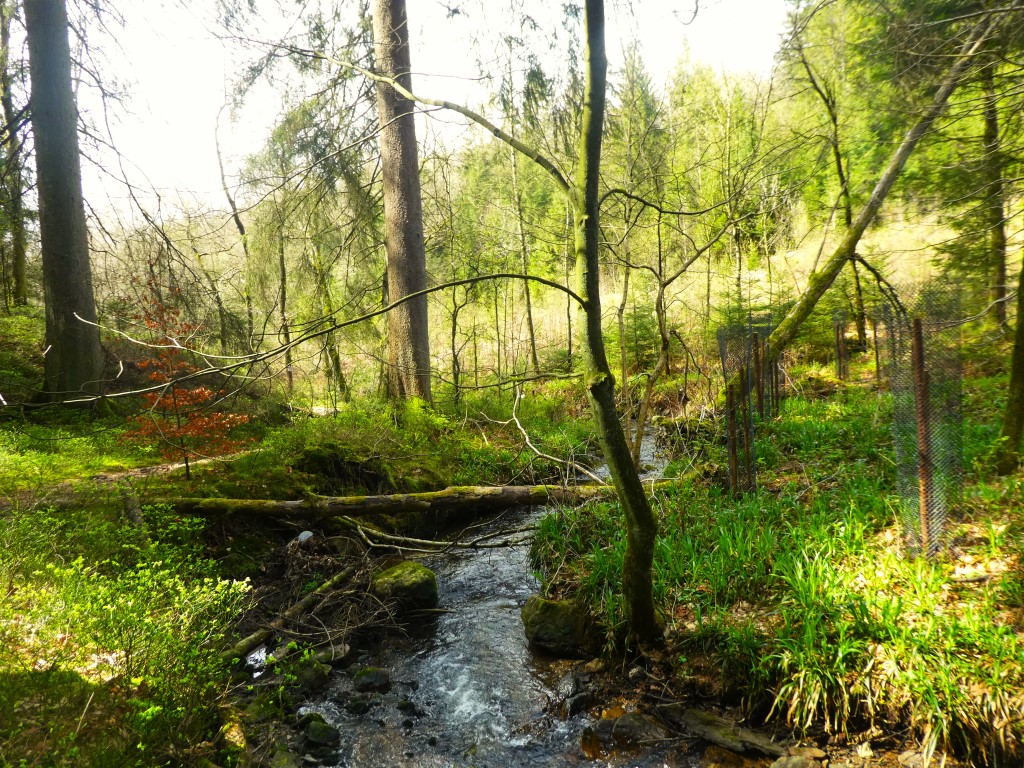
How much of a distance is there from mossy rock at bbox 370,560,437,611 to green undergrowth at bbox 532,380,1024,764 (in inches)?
45.9

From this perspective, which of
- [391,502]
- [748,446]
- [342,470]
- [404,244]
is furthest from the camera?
[404,244]

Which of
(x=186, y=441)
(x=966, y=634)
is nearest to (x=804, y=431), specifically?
(x=966, y=634)

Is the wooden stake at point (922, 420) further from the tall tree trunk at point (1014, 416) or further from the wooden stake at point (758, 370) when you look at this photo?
the wooden stake at point (758, 370)

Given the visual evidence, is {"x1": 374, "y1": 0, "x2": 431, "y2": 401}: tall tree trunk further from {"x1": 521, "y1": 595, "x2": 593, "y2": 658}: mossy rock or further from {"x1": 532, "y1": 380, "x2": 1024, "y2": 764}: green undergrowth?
{"x1": 521, "y1": 595, "x2": 593, "y2": 658}: mossy rock

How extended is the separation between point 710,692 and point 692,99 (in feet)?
53.9

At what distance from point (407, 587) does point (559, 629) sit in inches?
62.5

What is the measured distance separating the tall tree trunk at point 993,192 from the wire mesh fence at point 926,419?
1.77ft

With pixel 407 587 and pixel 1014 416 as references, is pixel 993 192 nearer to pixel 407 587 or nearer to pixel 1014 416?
pixel 1014 416

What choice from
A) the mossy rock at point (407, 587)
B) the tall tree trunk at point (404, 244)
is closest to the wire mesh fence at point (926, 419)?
the mossy rock at point (407, 587)

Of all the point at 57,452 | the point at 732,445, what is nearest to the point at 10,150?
the point at 57,452

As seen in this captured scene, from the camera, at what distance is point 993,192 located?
21.0ft

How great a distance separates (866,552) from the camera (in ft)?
12.4

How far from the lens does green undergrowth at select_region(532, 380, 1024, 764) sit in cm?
286

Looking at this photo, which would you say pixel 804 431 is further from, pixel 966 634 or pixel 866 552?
pixel 966 634
